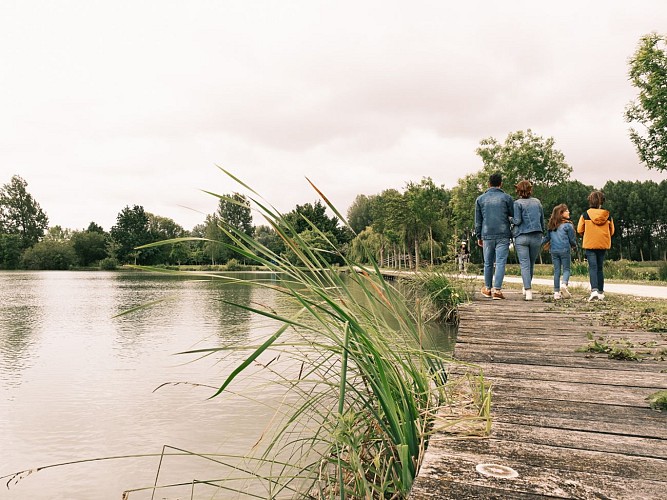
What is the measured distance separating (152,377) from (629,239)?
2817 inches

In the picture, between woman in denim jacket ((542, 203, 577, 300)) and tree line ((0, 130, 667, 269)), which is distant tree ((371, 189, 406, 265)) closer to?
tree line ((0, 130, 667, 269))

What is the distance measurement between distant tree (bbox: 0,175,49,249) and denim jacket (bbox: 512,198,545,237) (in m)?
80.6

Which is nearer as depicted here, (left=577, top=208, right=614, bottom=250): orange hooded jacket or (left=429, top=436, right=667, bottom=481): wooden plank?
(left=429, top=436, right=667, bottom=481): wooden plank

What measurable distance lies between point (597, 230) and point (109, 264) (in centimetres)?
6947

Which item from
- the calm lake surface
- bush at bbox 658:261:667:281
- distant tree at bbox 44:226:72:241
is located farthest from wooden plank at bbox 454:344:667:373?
distant tree at bbox 44:226:72:241

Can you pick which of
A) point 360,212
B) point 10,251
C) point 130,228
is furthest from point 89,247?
point 360,212

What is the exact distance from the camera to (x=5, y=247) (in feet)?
213

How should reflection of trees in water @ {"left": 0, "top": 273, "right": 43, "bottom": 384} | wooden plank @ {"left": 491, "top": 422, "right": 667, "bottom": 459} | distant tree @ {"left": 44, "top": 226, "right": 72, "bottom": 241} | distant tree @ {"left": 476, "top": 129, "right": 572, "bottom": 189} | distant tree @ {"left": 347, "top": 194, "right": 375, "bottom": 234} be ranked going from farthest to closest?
distant tree @ {"left": 44, "top": 226, "right": 72, "bottom": 241}
distant tree @ {"left": 347, "top": 194, "right": 375, "bottom": 234}
distant tree @ {"left": 476, "top": 129, "right": 572, "bottom": 189}
reflection of trees in water @ {"left": 0, "top": 273, "right": 43, "bottom": 384}
wooden plank @ {"left": 491, "top": 422, "right": 667, "bottom": 459}

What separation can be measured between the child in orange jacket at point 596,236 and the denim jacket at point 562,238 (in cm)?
48

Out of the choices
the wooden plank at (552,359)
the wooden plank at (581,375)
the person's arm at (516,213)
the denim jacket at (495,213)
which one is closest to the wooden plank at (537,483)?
the wooden plank at (581,375)

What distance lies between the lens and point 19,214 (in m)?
70.0

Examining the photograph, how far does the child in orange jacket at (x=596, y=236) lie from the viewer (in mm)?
6539

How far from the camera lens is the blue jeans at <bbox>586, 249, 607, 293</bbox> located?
6.62m

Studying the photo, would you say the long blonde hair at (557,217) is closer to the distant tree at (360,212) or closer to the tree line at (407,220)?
the tree line at (407,220)
